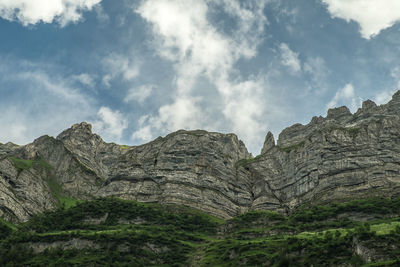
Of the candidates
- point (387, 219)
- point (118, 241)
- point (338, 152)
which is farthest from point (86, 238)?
point (338, 152)

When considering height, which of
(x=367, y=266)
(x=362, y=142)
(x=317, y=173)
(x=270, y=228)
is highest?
(x=362, y=142)

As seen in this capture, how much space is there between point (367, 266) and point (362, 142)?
120m

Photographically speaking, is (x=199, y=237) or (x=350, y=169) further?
(x=350, y=169)

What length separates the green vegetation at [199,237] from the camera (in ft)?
333

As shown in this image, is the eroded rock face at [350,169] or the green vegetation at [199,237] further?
the eroded rock face at [350,169]

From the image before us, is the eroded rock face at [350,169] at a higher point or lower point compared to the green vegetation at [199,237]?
higher

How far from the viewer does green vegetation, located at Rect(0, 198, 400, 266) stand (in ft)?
333

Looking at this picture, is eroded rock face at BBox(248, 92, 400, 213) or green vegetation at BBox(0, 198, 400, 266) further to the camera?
eroded rock face at BBox(248, 92, 400, 213)

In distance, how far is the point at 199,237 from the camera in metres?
148

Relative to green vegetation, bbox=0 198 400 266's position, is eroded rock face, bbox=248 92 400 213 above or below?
above

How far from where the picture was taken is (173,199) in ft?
611

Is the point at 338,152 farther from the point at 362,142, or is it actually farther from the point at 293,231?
the point at 293,231

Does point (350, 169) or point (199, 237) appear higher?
point (350, 169)

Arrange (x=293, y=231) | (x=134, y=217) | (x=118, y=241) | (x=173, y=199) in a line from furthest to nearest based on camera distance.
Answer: (x=173, y=199)
(x=134, y=217)
(x=293, y=231)
(x=118, y=241)
